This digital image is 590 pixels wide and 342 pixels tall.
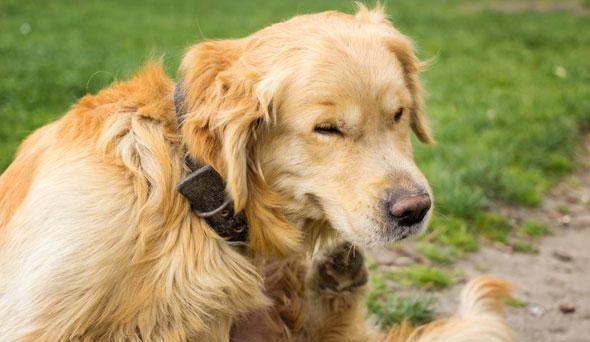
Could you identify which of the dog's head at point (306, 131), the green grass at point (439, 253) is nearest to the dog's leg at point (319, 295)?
the dog's head at point (306, 131)

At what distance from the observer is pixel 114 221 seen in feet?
9.32

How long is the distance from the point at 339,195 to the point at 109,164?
0.94 metres

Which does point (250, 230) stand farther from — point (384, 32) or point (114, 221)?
point (384, 32)

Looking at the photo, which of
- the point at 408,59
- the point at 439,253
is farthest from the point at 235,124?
the point at 439,253

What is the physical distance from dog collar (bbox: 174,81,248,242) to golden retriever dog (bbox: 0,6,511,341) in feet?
0.08

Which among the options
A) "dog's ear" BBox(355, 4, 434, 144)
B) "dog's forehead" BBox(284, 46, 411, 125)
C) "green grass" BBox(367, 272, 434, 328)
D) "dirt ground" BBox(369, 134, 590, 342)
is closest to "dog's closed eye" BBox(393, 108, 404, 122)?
"dog's forehead" BBox(284, 46, 411, 125)

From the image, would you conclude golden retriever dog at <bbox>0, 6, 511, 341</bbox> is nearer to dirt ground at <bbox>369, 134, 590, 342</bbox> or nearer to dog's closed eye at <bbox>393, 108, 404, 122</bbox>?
dog's closed eye at <bbox>393, 108, 404, 122</bbox>

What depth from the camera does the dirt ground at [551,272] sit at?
437 cm

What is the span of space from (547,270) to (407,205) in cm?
251

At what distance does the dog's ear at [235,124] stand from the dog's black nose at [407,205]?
0.45m

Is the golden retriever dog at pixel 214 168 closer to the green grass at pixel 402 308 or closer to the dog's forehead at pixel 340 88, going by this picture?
the dog's forehead at pixel 340 88

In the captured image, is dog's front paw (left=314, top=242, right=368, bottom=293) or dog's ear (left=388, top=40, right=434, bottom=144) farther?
dog's front paw (left=314, top=242, right=368, bottom=293)

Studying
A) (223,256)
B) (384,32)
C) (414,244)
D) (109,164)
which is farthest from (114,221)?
(414,244)

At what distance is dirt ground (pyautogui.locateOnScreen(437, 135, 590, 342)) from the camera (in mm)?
4367
